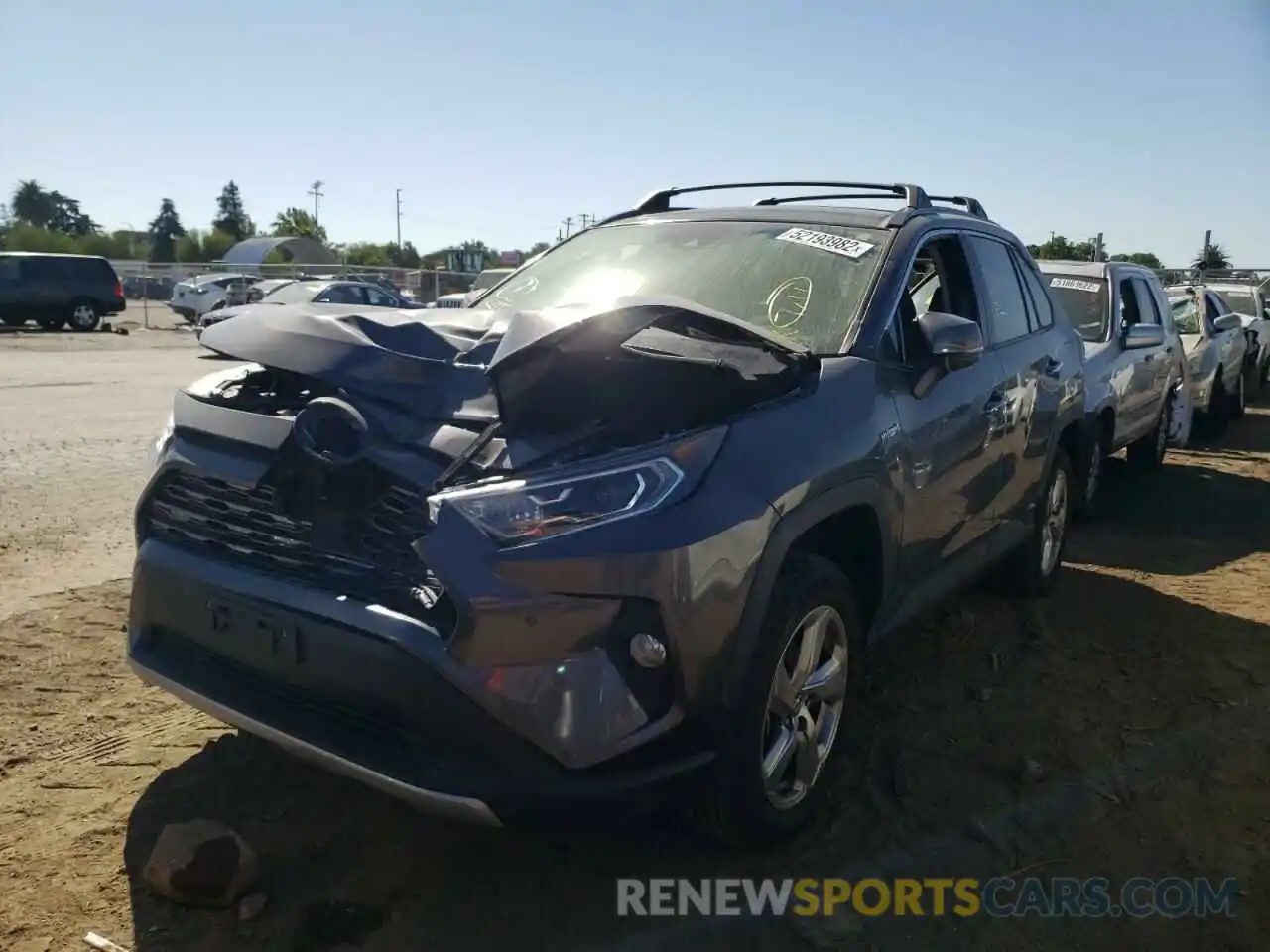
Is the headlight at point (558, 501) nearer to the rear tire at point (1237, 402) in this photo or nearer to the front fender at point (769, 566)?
the front fender at point (769, 566)

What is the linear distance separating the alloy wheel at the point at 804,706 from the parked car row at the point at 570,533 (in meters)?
0.01

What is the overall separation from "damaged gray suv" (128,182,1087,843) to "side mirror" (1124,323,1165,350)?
13.7 feet

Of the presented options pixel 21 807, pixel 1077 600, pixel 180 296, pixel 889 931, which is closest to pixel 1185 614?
pixel 1077 600

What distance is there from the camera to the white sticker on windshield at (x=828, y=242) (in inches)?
150

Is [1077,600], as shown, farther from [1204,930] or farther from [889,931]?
[889,931]

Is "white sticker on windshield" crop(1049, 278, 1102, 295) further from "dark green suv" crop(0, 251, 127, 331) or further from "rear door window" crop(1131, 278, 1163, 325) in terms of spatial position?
"dark green suv" crop(0, 251, 127, 331)

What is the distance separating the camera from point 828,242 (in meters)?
3.89

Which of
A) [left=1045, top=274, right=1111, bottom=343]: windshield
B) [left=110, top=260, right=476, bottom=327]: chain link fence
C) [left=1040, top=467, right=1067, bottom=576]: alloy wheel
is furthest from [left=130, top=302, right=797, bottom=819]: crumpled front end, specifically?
[left=110, top=260, right=476, bottom=327]: chain link fence

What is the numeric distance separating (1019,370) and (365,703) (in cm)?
332

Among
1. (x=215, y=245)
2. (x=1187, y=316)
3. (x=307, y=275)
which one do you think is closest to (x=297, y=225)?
(x=215, y=245)

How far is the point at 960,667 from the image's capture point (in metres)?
4.57

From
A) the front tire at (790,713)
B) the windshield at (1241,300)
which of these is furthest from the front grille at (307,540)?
the windshield at (1241,300)

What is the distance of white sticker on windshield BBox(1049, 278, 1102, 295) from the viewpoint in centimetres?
856

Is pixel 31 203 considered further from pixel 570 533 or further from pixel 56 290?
pixel 570 533
